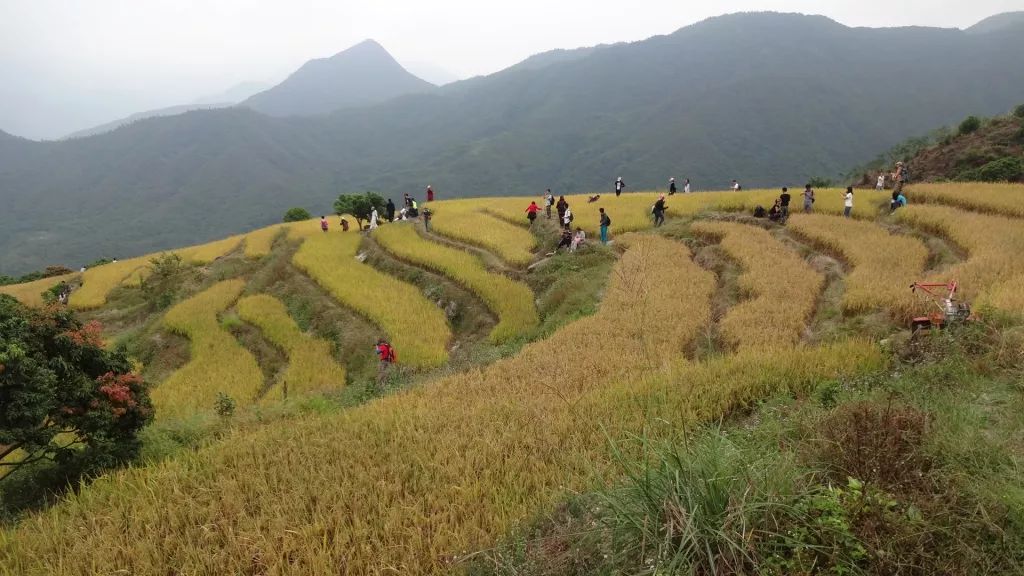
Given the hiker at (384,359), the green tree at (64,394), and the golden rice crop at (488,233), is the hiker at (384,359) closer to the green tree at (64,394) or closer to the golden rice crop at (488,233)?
the green tree at (64,394)

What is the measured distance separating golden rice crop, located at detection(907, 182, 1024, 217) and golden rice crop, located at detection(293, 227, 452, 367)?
57.5ft

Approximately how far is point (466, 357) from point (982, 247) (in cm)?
1253

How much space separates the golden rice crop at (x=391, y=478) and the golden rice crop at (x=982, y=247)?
3.33 m

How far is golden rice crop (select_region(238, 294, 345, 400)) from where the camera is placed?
40.3 feet

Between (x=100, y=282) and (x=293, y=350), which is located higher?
(x=100, y=282)

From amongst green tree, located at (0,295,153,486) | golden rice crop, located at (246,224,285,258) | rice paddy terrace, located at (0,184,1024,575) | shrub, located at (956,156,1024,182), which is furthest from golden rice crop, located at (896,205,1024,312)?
golden rice crop, located at (246,224,285,258)

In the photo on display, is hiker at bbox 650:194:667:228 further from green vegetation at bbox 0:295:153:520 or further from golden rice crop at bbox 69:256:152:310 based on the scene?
golden rice crop at bbox 69:256:152:310

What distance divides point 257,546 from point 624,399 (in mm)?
4234

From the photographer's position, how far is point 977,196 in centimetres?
1634

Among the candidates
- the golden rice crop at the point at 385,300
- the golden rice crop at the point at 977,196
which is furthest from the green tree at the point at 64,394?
the golden rice crop at the point at 977,196

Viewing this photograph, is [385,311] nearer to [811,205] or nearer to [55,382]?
[55,382]

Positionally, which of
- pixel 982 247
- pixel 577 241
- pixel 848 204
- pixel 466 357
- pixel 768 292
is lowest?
pixel 466 357

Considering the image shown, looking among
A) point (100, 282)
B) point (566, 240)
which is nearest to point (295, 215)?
point (100, 282)

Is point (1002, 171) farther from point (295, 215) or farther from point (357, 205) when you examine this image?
point (295, 215)
